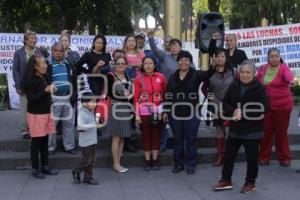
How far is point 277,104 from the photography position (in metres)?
7.86

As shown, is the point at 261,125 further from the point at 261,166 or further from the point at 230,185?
the point at 261,166

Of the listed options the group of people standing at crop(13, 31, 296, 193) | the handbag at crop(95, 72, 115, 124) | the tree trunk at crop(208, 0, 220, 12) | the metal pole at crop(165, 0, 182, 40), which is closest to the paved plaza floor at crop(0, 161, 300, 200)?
the group of people standing at crop(13, 31, 296, 193)

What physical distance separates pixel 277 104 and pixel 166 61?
1821 mm

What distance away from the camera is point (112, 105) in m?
7.62

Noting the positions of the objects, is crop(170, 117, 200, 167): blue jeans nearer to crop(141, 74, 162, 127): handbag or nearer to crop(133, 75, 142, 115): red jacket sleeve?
crop(141, 74, 162, 127): handbag

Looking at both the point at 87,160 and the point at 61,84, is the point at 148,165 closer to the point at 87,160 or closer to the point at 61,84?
the point at 87,160

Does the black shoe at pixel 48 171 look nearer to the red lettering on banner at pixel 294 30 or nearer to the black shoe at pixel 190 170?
the black shoe at pixel 190 170

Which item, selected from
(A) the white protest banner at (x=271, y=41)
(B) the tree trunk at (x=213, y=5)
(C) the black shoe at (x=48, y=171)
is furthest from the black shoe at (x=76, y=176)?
(B) the tree trunk at (x=213, y=5)

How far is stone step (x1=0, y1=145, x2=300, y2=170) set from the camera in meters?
7.95

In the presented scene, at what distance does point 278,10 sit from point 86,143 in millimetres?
14011

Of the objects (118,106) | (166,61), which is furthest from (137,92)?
(166,61)

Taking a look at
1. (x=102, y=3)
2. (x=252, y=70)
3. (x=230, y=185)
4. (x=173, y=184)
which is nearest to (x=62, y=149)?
(x=173, y=184)

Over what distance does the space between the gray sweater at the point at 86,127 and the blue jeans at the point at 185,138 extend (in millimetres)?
1276

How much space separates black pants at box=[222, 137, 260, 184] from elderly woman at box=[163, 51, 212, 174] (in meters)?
0.94
